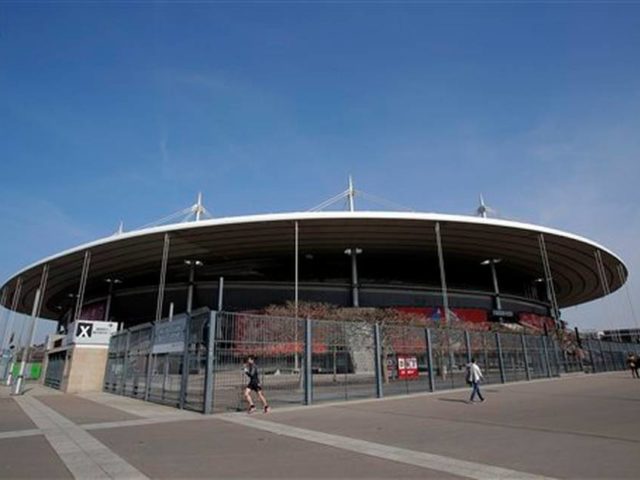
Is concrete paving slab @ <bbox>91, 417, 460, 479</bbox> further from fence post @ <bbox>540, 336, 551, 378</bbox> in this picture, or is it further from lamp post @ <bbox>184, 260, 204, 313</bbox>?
lamp post @ <bbox>184, 260, 204, 313</bbox>

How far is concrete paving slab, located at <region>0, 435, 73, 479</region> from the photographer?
18.9 feet

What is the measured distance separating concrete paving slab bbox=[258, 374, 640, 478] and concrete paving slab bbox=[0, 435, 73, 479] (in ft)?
15.0

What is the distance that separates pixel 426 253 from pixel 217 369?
35926 mm

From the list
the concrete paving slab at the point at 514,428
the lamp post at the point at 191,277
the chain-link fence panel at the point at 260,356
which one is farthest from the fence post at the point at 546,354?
the lamp post at the point at 191,277

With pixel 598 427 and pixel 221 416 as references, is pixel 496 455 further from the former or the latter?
pixel 221 416

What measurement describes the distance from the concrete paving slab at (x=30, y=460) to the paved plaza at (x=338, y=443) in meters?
0.01

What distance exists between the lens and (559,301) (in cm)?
7044

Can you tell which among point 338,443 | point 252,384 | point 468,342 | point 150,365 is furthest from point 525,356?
point 338,443

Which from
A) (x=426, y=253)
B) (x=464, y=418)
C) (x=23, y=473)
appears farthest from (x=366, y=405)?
(x=426, y=253)

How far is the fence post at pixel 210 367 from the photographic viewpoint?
1248 centimetres

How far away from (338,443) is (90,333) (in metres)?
20.6

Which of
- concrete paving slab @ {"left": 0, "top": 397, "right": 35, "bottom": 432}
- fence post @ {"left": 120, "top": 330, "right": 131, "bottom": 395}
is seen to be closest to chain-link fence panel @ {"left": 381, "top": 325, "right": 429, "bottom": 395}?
concrete paving slab @ {"left": 0, "top": 397, "right": 35, "bottom": 432}

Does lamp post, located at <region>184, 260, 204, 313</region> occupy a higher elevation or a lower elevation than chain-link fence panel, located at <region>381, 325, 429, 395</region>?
higher

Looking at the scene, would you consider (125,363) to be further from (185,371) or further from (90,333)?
(185,371)
